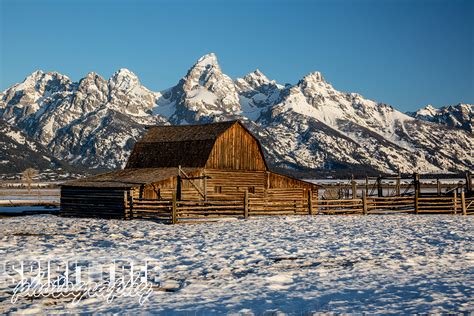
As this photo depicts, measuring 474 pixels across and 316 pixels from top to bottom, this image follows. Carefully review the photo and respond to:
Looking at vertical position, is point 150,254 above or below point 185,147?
below

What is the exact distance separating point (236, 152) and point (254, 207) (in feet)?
38.6

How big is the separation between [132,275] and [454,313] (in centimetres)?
765

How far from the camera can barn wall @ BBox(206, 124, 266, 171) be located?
43.8 metres

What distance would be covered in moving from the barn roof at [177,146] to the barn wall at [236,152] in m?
0.44

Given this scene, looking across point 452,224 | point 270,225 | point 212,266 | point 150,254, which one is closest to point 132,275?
point 212,266

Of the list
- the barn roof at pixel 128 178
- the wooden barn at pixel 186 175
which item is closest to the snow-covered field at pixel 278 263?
the barn roof at pixel 128 178

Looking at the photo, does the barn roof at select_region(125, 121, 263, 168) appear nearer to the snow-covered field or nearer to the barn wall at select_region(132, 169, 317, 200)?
the barn wall at select_region(132, 169, 317, 200)

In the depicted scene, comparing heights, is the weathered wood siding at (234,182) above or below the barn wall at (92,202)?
above

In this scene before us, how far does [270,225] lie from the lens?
2802 cm

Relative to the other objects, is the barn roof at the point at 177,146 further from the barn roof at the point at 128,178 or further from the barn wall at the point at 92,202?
the barn wall at the point at 92,202

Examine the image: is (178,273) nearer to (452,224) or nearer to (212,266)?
(212,266)

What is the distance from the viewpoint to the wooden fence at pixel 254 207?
3194 cm

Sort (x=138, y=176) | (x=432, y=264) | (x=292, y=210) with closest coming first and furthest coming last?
1. (x=432, y=264)
2. (x=292, y=210)
3. (x=138, y=176)

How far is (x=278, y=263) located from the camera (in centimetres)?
1612
